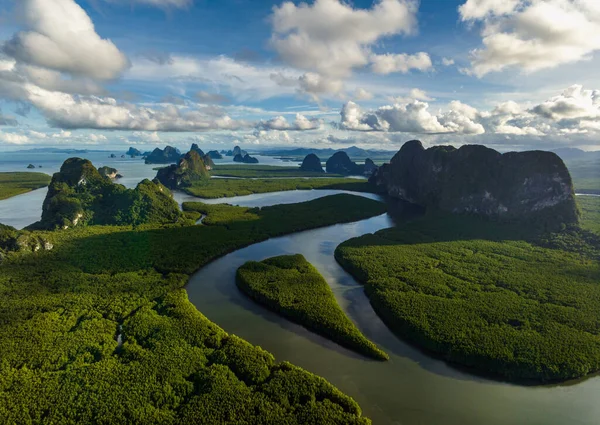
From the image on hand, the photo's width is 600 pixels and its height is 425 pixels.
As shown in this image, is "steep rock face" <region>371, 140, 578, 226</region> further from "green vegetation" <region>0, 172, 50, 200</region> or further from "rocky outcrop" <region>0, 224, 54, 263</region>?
"green vegetation" <region>0, 172, 50, 200</region>

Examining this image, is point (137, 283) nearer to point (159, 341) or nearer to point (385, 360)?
point (159, 341)

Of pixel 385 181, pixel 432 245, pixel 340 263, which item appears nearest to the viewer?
pixel 340 263

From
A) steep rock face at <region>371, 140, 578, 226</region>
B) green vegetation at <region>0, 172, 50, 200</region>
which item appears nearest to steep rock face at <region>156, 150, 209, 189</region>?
green vegetation at <region>0, 172, 50, 200</region>

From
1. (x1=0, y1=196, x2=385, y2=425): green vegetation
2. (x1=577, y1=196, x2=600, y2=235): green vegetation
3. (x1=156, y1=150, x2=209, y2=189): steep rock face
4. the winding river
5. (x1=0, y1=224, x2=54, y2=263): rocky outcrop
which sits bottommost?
the winding river

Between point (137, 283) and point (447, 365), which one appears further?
point (137, 283)

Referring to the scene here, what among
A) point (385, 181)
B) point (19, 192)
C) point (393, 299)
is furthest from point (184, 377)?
point (19, 192)

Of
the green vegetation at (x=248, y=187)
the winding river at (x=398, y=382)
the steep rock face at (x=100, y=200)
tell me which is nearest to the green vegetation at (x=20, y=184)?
the steep rock face at (x=100, y=200)

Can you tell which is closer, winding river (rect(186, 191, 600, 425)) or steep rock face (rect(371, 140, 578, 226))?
winding river (rect(186, 191, 600, 425))
